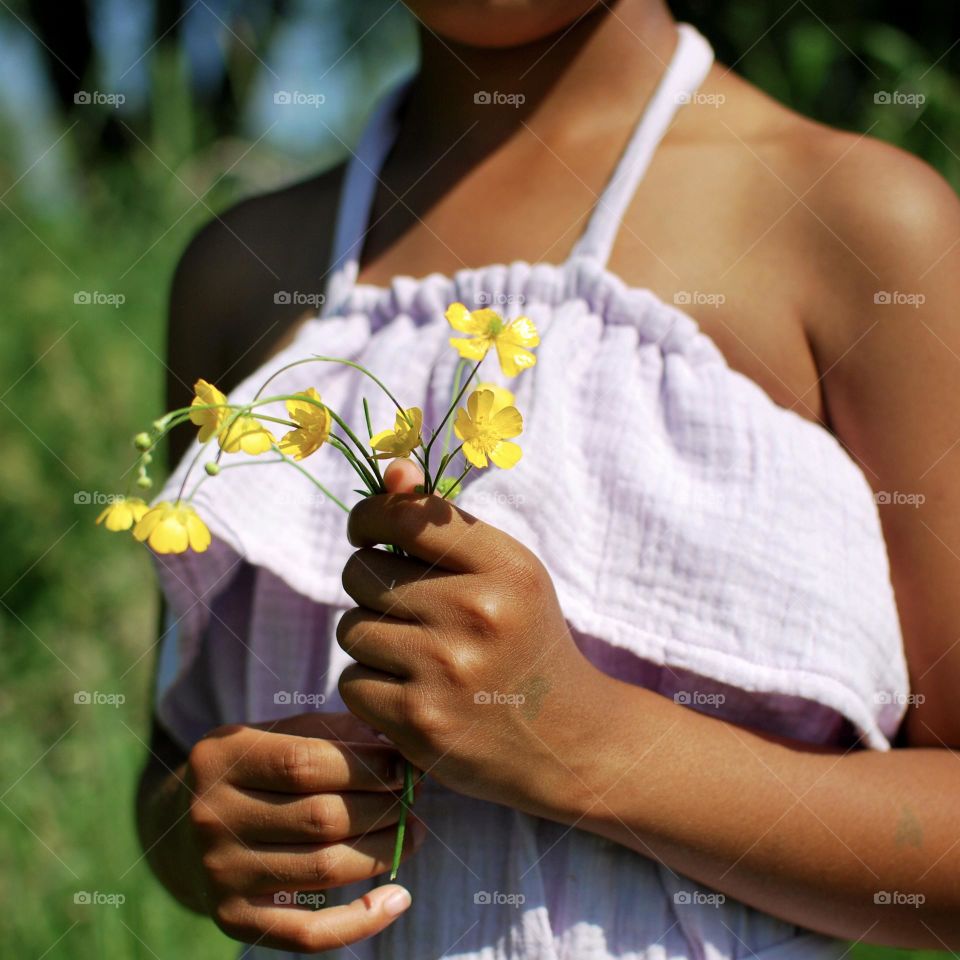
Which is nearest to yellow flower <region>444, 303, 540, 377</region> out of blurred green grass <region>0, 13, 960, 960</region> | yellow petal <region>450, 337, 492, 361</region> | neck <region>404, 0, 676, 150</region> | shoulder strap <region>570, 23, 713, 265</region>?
yellow petal <region>450, 337, 492, 361</region>

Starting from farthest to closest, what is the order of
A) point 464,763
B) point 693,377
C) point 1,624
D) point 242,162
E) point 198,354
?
point 242,162, point 1,624, point 198,354, point 693,377, point 464,763

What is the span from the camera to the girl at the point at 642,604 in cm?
59

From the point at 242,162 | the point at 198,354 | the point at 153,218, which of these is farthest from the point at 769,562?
the point at 153,218

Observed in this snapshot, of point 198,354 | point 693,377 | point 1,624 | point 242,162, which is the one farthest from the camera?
point 242,162

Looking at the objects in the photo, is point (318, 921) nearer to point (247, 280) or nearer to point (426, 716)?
point (426, 716)

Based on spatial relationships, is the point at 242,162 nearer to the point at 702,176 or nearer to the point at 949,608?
the point at 702,176

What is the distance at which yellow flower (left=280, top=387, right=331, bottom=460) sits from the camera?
54 cm

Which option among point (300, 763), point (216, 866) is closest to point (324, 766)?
point (300, 763)

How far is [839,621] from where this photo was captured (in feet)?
2.04

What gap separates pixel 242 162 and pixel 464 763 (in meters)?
2.12

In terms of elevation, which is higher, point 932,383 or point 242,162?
point 242,162

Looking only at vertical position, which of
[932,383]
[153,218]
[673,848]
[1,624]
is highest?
[153,218]

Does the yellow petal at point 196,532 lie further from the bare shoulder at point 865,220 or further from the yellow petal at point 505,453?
the bare shoulder at point 865,220

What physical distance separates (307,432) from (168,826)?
37 cm
